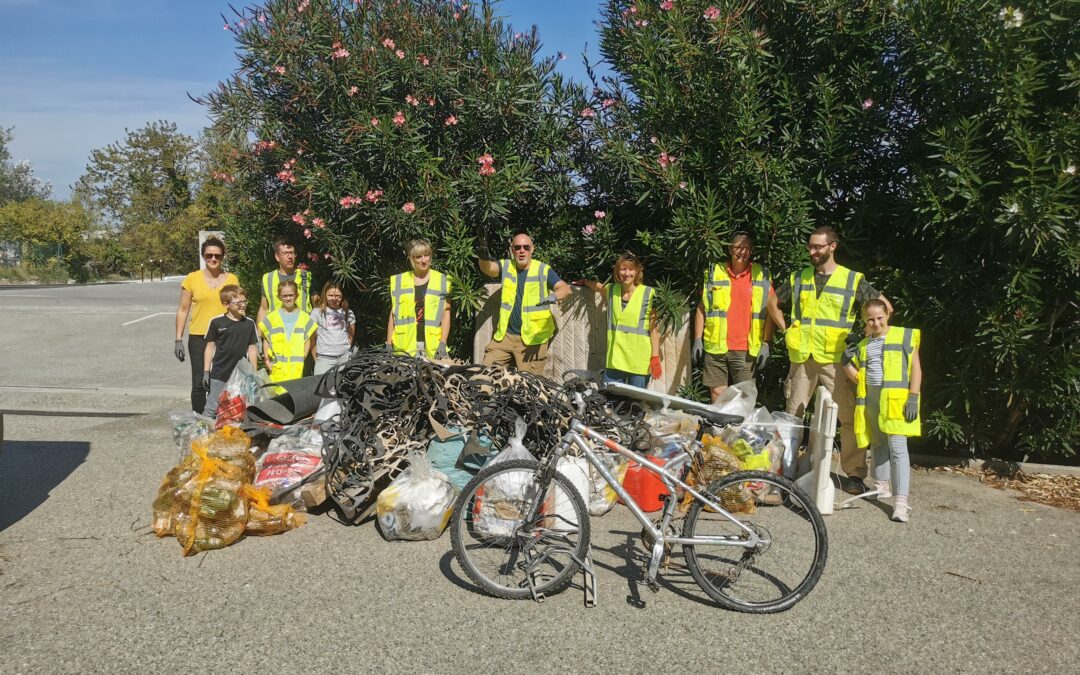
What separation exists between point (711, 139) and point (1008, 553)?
3862 millimetres

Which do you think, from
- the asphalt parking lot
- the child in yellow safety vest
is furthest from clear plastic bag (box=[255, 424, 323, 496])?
the child in yellow safety vest

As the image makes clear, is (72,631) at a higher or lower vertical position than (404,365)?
lower

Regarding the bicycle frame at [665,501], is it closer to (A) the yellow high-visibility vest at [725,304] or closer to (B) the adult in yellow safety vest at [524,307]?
(A) the yellow high-visibility vest at [725,304]

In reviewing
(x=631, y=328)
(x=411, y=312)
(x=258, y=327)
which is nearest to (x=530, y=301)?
(x=631, y=328)

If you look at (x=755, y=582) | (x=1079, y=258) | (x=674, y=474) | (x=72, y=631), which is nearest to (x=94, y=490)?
(x=72, y=631)

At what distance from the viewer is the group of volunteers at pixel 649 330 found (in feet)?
18.8

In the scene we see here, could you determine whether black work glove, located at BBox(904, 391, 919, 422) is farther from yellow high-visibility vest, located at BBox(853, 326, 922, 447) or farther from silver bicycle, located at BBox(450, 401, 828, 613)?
silver bicycle, located at BBox(450, 401, 828, 613)

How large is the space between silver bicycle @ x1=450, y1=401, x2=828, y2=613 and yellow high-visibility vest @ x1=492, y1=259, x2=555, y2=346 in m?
2.94

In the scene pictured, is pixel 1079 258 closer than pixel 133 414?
Yes

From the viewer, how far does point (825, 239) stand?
19.9 ft

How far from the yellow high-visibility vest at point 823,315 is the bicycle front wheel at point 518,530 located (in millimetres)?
2986

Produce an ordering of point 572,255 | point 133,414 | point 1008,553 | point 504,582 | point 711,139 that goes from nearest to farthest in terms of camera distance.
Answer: point 504,582 → point 1008,553 → point 711,139 → point 572,255 → point 133,414

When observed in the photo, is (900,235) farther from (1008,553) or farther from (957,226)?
(1008,553)

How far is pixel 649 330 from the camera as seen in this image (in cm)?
663
